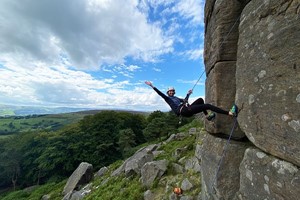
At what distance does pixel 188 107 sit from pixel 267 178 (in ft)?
15.0

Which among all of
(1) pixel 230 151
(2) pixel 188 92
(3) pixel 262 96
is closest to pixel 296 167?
(3) pixel 262 96

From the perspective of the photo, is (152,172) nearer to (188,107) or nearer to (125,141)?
(188,107)

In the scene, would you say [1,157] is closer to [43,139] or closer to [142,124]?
[43,139]

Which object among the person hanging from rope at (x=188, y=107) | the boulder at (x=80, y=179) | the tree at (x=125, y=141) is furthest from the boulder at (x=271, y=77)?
the tree at (x=125, y=141)

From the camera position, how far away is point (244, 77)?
7.21m

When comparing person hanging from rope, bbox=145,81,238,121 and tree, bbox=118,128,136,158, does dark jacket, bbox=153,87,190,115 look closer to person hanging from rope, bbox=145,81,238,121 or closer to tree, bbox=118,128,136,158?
person hanging from rope, bbox=145,81,238,121

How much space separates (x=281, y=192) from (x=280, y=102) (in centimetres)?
240

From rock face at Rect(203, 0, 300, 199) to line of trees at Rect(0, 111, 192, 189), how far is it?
4002 cm

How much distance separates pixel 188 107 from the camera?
9789mm

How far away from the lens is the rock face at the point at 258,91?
208 inches

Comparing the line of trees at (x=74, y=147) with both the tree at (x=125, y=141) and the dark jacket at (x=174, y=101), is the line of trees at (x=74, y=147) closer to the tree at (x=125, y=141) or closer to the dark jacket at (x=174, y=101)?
the tree at (x=125, y=141)

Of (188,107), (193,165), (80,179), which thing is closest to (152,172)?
(193,165)

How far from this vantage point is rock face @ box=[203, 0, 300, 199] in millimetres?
5289

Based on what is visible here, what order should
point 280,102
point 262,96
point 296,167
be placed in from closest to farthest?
1. point 296,167
2. point 280,102
3. point 262,96
